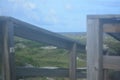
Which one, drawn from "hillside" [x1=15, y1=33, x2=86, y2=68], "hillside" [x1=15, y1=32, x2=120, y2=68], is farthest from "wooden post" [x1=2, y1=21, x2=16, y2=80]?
"hillside" [x1=15, y1=33, x2=86, y2=68]

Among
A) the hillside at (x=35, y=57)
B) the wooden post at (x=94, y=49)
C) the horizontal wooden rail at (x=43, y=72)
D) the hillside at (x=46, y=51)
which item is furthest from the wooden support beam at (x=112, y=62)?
the hillside at (x=35, y=57)

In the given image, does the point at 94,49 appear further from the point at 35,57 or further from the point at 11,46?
the point at 35,57

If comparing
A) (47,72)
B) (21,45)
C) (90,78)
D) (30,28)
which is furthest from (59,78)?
(21,45)

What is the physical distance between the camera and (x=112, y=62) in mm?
3975

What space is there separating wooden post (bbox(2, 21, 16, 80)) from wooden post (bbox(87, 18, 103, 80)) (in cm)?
144

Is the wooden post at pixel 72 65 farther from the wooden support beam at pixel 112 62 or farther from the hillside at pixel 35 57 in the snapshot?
the wooden support beam at pixel 112 62

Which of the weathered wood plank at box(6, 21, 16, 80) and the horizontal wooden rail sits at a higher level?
the weathered wood plank at box(6, 21, 16, 80)

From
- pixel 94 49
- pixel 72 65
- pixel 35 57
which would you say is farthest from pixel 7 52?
pixel 35 57

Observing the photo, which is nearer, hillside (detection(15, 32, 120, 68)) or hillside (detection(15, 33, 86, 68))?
hillside (detection(15, 32, 120, 68))

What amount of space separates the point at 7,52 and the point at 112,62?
68.6 inches

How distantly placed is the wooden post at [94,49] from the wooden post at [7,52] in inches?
56.8

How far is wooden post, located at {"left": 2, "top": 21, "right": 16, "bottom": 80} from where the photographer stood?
507 cm

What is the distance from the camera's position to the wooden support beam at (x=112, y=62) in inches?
156

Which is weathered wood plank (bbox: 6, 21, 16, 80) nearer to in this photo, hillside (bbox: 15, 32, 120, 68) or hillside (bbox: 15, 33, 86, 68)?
hillside (bbox: 15, 32, 120, 68)
